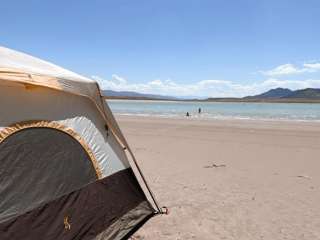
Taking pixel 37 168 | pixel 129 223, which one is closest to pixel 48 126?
pixel 37 168

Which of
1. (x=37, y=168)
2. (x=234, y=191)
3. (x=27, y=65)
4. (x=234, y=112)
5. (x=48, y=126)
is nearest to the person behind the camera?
(x=37, y=168)

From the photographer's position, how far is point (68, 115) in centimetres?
370

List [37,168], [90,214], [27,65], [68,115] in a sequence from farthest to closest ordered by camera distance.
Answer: [90,214] → [68,115] → [27,65] → [37,168]

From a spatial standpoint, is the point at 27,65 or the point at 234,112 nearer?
the point at 27,65

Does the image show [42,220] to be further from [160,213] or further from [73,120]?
[160,213]

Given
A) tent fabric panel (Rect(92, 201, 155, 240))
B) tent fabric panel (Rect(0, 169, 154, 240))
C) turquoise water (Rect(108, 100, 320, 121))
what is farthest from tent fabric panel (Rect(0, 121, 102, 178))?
turquoise water (Rect(108, 100, 320, 121))

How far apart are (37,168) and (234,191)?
4.16 meters

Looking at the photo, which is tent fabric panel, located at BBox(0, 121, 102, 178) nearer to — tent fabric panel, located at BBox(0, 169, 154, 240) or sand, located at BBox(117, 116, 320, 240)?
tent fabric panel, located at BBox(0, 169, 154, 240)

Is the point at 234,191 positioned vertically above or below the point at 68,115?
below

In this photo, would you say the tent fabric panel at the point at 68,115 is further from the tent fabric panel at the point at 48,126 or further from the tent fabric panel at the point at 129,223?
the tent fabric panel at the point at 129,223

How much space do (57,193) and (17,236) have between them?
63cm

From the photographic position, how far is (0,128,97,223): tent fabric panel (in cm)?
299

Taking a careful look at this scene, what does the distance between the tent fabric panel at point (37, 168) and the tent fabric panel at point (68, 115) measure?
0.53ft

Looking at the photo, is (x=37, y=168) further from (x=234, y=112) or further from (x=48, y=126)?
(x=234, y=112)
